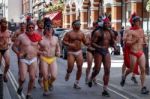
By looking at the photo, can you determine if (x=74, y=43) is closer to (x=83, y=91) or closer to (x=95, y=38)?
(x=95, y=38)

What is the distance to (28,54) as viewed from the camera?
12.5 metres

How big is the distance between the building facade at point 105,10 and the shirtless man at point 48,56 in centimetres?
2414

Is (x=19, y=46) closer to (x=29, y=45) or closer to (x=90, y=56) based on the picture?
(x=29, y=45)

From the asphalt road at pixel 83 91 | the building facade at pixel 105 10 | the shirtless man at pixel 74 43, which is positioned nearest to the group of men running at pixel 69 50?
the shirtless man at pixel 74 43

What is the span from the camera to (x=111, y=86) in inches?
615

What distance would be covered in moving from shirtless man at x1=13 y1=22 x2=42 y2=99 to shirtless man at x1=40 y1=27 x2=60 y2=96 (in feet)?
1.98

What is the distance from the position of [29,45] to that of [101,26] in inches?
85.0

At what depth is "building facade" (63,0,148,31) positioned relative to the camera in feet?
123

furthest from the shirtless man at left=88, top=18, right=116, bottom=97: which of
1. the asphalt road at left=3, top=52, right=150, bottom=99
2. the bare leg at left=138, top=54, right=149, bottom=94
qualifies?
the bare leg at left=138, top=54, right=149, bottom=94

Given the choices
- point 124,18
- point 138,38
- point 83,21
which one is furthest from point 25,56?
point 83,21

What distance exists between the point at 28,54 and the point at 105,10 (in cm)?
3207

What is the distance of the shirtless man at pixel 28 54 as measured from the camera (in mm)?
12430

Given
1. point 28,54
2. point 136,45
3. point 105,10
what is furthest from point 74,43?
point 105,10

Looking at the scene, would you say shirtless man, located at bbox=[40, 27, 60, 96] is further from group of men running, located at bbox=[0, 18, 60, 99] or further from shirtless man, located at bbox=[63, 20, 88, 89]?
shirtless man, located at bbox=[63, 20, 88, 89]
